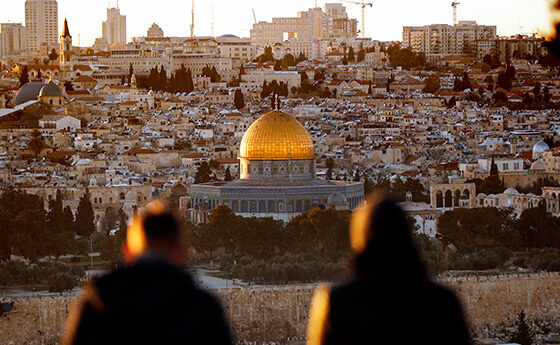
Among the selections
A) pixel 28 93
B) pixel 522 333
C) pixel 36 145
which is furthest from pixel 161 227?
pixel 28 93

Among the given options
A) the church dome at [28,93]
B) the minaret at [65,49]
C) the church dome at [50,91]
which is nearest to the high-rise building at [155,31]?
the minaret at [65,49]

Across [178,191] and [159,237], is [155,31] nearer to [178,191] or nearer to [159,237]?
[178,191]

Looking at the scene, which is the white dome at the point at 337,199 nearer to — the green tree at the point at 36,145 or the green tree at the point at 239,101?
the green tree at the point at 36,145

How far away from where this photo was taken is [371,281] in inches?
195

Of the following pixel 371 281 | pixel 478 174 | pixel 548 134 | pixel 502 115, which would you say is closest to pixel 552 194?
pixel 478 174

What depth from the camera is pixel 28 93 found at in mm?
106688

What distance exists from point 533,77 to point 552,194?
7070 cm

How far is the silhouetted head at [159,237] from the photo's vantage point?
195 inches

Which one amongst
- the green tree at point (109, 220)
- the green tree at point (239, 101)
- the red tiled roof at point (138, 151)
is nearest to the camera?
the green tree at point (109, 220)

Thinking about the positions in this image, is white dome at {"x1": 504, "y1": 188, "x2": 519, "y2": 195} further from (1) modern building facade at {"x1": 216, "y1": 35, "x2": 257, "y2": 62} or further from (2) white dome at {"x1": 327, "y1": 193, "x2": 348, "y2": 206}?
(1) modern building facade at {"x1": 216, "y1": 35, "x2": 257, "y2": 62}

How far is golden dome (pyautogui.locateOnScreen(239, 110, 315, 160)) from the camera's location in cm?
5216

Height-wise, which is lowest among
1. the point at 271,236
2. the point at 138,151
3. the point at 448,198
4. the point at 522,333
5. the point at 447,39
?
the point at 522,333

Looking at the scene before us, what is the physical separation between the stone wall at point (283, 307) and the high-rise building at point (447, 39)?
11605 centimetres

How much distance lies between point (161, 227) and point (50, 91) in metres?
101
